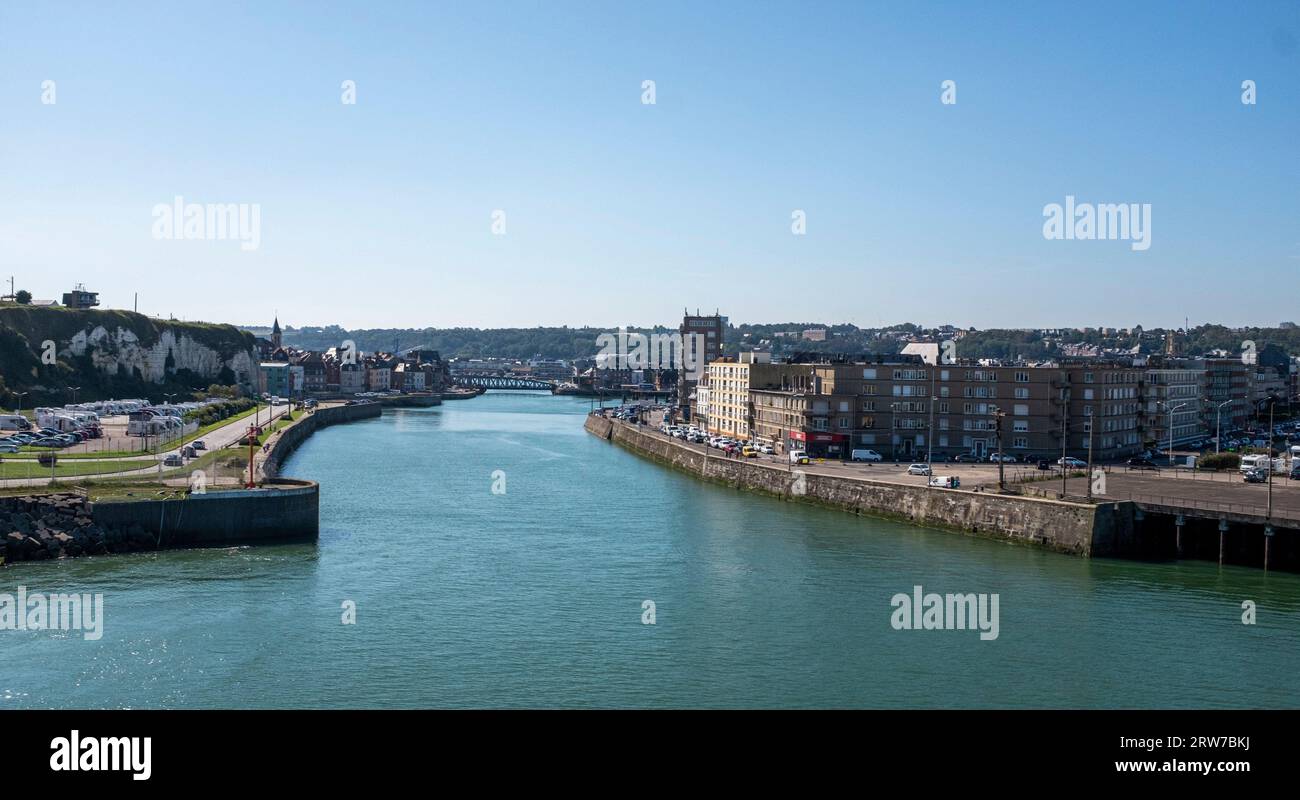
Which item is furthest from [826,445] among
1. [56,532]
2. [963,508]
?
[56,532]

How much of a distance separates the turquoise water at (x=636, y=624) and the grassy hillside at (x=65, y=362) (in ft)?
105

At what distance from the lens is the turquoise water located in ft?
41.3

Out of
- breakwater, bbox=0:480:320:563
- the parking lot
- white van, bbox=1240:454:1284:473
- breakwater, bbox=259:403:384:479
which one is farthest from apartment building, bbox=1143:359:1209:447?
breakwater, bbox=259:403:384:479

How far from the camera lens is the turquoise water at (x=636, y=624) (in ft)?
41.3

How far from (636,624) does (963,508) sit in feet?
35.8

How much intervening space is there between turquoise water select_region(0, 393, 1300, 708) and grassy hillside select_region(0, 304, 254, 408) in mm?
32009

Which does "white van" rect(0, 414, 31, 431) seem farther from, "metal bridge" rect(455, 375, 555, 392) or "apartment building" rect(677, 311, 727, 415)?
"metal bridge" rect(455, 375, 555, 392)

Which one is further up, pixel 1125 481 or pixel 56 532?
pixel 1125 481

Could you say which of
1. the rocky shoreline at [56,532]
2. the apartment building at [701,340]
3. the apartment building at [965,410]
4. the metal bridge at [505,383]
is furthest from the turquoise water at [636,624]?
the metal bridge at [505,383]

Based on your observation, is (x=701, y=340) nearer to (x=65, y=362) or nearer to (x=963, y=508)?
(x=65, y=362)

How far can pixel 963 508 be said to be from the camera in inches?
933

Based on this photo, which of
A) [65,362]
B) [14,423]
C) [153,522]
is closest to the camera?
[153,522]
